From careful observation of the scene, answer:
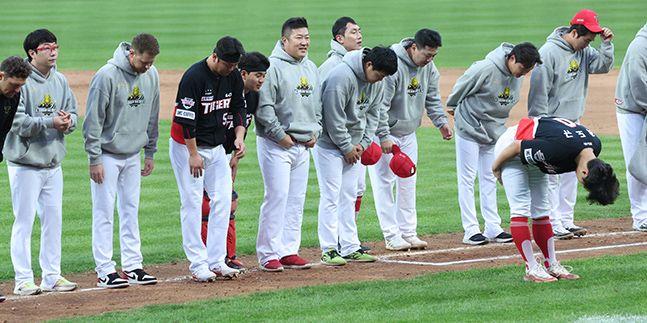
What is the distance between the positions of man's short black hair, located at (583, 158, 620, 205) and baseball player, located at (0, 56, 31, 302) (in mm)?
4012

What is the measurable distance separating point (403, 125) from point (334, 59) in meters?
0.99

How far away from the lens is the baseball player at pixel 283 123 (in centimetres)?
730

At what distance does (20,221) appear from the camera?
642cm

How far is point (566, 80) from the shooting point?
8.74m

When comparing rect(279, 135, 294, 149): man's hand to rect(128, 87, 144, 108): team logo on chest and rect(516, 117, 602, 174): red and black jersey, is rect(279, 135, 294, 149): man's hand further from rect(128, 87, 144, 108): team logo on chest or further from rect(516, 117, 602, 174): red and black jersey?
rect(516, 117, 602, 174): red and black jersey

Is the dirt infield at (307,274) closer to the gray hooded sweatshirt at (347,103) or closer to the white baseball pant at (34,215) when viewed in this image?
the white baseball pant at (34,215)

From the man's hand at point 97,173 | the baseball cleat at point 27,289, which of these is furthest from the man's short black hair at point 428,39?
the baseball cleat at point 27,289

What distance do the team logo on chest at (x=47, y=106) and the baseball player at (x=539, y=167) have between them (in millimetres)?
3541

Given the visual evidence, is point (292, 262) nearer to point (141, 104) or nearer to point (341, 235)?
point (341, 235)

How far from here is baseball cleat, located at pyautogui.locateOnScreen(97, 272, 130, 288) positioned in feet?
21.8

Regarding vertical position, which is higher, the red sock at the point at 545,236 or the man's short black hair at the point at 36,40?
the man's short black hair at the point at 36,40

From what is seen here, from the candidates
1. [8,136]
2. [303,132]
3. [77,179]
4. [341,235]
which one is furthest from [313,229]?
[77,179]

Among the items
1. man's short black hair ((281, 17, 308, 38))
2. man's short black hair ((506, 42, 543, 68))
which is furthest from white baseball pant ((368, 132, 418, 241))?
man's short black hair ((281, 17, 308, 38))

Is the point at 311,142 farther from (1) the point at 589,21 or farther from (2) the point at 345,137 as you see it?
(1) the point at 589,21
